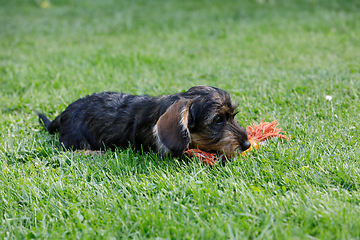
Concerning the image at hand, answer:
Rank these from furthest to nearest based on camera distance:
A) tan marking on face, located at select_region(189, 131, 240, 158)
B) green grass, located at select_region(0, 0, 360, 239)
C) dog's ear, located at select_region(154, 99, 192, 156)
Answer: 1. tan marking on face, located at select_region(189, 131, 240, 158)
2. dog's ear, located at select_region(154, 99, 192, 156)
3. green grass, located at select_region(0, 0, 360, 239)

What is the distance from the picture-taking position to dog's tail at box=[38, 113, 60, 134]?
4.40m

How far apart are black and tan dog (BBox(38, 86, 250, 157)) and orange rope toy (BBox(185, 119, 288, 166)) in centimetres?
10

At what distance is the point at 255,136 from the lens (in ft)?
12.6

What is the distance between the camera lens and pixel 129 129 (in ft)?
12.5

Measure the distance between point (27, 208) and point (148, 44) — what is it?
23.3 ft

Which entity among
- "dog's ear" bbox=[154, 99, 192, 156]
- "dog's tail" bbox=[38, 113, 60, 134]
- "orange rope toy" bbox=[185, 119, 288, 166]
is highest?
"dog's ear" bbox=[154, 99, 192, 156]

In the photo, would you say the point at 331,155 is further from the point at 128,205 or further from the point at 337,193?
the point at 128,205

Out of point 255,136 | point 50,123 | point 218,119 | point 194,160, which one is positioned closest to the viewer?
point 194,160

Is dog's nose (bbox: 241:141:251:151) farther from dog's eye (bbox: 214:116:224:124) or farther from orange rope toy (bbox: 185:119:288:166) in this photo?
dog's eye (bbox: 214:116:224:124)

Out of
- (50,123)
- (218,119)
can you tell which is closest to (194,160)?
(218,119)

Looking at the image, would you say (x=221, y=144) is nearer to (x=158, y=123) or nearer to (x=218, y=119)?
(x=218, y=119)

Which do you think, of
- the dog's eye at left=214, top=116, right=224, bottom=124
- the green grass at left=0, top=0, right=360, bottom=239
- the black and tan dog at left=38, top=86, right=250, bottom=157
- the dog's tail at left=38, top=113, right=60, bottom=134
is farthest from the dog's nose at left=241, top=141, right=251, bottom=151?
the dog's tail at left=38, top=113, right=60, bottom=134

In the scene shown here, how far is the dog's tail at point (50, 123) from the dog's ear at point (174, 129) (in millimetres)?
1892

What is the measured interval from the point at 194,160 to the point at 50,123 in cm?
234
